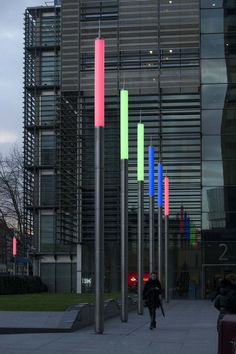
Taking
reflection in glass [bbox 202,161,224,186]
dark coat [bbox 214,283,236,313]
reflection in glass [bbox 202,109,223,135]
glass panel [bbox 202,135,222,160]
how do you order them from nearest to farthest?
dark coat [bbox 214,283,236,313], reflection in glass [bbox 202,161,224,186], glass panel [bbox 202,135,222,160], reflection in glass [bbox 202,109,223,135]

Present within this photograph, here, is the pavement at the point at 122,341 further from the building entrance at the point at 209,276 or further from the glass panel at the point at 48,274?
the glass panel at the point at 48,274

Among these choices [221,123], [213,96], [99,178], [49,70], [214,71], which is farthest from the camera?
[49,70]

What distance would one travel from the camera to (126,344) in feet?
47.9

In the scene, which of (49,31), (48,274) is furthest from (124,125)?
(49,31)

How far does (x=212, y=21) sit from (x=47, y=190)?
55.1 feet

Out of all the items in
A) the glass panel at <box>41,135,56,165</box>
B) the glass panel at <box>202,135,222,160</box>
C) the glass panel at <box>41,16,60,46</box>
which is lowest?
the glass panel at <box>202,135,222,160</box>

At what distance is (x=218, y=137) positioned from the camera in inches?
1626

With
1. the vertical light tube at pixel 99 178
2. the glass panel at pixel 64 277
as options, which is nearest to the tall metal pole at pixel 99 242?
the vertical light tube at pixel 99 178

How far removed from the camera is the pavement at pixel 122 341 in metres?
13.3

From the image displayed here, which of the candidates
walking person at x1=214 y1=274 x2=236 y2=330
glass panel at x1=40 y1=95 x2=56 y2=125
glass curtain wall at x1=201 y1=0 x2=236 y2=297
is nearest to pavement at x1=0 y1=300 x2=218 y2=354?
walking person at x1=214 y1=274 x2=236 y2=330

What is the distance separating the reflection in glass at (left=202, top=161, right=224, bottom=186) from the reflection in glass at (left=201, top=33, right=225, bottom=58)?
21.9ft

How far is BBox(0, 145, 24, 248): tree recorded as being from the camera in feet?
168

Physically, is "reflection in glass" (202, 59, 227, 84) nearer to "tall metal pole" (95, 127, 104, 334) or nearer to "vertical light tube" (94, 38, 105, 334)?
"vertical light tube" (94, 38, 105, 334)

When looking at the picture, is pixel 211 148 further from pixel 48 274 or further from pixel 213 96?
pixel 48 274
